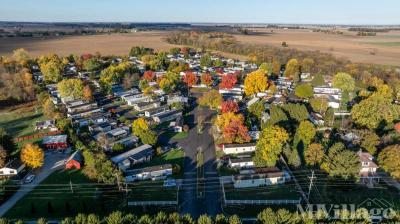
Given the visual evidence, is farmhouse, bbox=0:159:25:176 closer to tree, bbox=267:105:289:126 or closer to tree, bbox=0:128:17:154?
tree, bbox=0:128:17:154

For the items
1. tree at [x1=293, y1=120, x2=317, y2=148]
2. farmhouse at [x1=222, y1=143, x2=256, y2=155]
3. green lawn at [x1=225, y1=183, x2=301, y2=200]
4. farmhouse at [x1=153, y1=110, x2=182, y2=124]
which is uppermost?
tree at [x1=293, y1=120, x2=317, y2=148]

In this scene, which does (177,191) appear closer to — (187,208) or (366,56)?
(187,208)

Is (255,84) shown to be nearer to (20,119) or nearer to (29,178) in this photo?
(20,119)

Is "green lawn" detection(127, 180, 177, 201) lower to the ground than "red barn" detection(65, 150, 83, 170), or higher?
lower

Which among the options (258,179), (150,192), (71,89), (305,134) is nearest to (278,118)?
(305,134)

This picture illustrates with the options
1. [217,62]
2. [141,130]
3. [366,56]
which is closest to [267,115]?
[141,130]

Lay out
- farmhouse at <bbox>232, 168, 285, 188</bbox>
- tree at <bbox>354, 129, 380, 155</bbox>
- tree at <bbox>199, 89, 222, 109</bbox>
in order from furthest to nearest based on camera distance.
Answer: tree at <bbox>199, 89, 222, 109</bbox> → tree at <bbox>354, 129, 380, 155</bbox> → farmhouse at <bbox>232, 168, 285, 188</bbox>

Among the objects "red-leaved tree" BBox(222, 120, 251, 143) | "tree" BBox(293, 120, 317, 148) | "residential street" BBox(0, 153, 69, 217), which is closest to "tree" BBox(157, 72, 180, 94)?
"red-leaved tree" BBox(222, 120, 251, 143)
